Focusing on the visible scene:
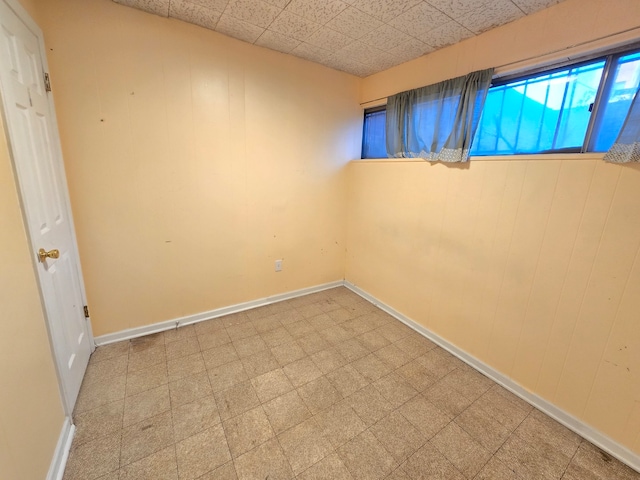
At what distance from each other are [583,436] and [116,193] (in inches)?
132

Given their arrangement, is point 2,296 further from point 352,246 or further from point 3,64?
point 352,246

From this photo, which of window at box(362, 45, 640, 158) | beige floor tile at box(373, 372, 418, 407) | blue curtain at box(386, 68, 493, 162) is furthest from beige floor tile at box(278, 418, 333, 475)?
window at box(362, 45, 640, 158)

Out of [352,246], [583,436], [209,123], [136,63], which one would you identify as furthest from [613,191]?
[136,63]

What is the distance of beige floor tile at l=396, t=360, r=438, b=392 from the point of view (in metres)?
1.83

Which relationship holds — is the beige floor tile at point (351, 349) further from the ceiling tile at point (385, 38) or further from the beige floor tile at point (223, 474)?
the ceiling tile at point (385, 38)

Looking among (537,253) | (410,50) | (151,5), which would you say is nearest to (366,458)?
(537,253)

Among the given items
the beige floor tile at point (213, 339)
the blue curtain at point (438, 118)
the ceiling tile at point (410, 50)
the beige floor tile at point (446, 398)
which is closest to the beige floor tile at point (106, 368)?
the beige floor tile at point (213, 339)

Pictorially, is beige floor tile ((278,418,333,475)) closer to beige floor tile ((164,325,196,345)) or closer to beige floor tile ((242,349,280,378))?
beige floor tile ((242,349,280,378))

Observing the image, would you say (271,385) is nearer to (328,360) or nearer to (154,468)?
(328,360)

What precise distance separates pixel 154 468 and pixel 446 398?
5.45 feet

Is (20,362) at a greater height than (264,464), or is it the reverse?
(20,362)

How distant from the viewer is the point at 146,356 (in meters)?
2.02

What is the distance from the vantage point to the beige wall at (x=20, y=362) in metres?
0.94

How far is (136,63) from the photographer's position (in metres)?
1.88
